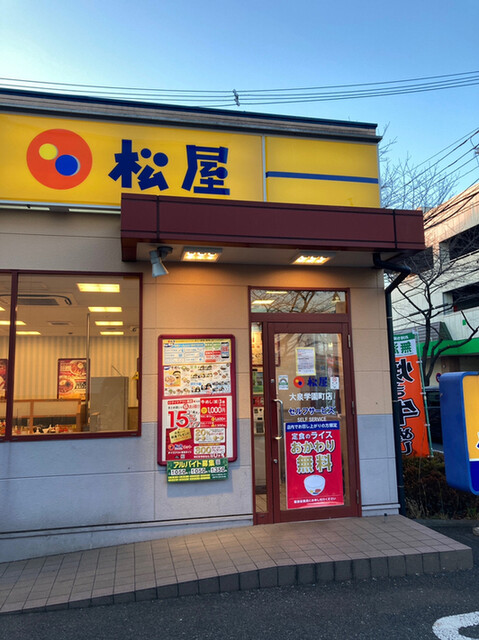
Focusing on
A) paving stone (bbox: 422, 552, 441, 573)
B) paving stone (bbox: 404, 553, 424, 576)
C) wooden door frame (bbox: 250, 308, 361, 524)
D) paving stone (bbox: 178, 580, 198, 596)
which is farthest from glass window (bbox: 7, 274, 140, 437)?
paving stone (bbox: 422, 552, 441, 573)

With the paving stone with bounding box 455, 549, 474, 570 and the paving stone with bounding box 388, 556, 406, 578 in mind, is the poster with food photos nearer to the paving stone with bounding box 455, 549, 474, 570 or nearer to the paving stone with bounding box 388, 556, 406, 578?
the paving stone with bounding box 388, 556, 406, 578

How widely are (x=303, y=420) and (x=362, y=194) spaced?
3.12m

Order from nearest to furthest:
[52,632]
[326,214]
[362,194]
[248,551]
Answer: [52,632] < [248,551] < [326,214] < [362,194]

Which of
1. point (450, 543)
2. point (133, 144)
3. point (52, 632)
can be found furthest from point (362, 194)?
point (52, 632)

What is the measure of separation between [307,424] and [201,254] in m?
2.47

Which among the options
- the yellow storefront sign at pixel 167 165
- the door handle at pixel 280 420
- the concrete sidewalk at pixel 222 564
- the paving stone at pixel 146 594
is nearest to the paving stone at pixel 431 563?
the concrete sidewalk at pixel 222 564

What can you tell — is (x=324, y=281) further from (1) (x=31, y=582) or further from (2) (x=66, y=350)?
(1) (x=31, y=582)

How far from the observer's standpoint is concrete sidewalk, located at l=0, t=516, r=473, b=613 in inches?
159

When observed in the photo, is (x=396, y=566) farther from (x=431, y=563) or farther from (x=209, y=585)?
(x=209, y=585)

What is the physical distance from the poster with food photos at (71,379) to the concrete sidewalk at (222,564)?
1.69 meters

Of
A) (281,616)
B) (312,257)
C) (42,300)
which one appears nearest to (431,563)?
(281,616)

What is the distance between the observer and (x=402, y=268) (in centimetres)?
576

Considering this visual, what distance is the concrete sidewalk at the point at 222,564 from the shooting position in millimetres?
4031

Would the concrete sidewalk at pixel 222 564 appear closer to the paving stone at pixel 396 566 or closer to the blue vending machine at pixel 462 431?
the paving stone at pixel 396 566
